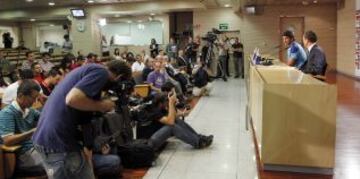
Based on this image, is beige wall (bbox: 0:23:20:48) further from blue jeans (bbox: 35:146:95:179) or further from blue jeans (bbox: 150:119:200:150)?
blue jeans (bbox: 35:146:95:179)

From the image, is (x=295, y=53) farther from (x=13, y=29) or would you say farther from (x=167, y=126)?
(x=13, y=29)

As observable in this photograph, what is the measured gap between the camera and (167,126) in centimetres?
470

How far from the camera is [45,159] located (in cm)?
211

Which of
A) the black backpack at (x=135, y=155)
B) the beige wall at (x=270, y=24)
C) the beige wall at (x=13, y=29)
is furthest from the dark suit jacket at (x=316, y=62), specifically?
the beige wall at (x=13, y=29)

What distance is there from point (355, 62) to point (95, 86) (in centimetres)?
1134

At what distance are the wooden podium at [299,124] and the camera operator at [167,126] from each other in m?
1.22

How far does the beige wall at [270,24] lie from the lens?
14.5m

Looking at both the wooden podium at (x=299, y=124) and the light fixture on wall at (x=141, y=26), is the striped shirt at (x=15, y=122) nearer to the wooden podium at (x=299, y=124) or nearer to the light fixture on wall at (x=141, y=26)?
the wooden podium at (x=299, y=124)

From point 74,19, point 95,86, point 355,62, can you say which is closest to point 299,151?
point 95,86

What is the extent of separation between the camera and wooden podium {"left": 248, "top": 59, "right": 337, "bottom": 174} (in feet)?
11.8

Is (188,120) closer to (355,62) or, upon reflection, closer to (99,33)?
(355,62)

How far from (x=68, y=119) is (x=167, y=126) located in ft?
8.83

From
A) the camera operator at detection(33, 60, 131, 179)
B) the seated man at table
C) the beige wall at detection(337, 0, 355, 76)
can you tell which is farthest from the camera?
the beige wall at detection(337, 0, 355, 76)

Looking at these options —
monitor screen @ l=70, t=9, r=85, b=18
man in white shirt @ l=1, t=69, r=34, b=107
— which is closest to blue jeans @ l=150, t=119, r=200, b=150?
man in white shirt @ l=1, t=69, r=34, b=107
